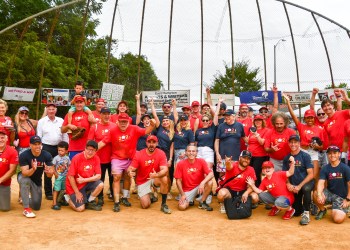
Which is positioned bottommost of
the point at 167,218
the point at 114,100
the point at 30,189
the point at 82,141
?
the point at 167,218

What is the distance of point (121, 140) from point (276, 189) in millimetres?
3461

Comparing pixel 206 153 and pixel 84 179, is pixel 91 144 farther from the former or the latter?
pixel 206 153

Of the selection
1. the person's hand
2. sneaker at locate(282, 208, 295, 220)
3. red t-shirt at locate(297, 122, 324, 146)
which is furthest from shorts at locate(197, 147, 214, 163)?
the person's hand

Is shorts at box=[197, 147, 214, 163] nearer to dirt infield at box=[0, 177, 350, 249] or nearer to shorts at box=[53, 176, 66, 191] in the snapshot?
dirt infield at box=[0, 177, 350, 249]

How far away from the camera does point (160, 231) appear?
601 centimetres

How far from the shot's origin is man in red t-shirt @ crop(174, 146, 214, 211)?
25.3 ft

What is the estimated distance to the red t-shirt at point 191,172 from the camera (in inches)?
309

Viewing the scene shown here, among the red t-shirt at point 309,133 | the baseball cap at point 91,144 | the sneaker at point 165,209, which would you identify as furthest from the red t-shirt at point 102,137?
the red t-shirt at point 309,133

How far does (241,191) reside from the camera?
7.35m

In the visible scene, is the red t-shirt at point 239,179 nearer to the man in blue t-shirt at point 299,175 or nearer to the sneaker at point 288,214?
the man in blue t-shirt at point 299,175

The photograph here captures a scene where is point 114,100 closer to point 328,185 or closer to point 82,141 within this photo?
point 82,141

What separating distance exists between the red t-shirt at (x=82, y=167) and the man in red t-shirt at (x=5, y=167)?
3.79ft

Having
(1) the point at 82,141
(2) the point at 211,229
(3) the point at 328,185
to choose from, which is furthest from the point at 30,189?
(3) the point at 328,185

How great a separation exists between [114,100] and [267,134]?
293 inches
